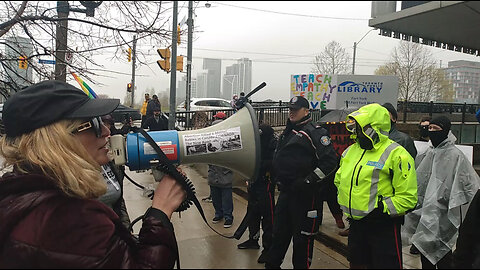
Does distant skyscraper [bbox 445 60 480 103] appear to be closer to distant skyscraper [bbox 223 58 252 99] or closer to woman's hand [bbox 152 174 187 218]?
distant skyscraper [bbox 223 58 252 99]

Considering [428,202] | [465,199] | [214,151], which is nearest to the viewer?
[214,151]

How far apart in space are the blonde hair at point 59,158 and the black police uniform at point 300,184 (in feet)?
7.22

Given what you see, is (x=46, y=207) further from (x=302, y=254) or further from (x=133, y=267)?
(x=302, y=254)

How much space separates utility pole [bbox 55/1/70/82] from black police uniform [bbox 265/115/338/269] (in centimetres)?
334

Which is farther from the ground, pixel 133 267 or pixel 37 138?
pixel 37 138

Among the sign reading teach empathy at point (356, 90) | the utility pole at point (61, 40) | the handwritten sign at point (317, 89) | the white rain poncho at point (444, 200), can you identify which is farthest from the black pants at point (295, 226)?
the handwritten sign at point (317, 89)

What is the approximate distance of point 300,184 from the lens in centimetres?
312

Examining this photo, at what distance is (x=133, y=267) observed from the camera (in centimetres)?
112

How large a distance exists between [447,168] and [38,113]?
3185 millimetres

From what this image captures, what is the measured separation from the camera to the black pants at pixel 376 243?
1811mm

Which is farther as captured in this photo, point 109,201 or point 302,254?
point 302,254

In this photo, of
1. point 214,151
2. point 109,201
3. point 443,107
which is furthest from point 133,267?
point 443,107

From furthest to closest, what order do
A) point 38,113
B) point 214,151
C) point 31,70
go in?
1. point 31,70
2. point 214,151
3. point 38,113

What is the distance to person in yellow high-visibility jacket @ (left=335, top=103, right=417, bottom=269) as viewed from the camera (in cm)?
217
